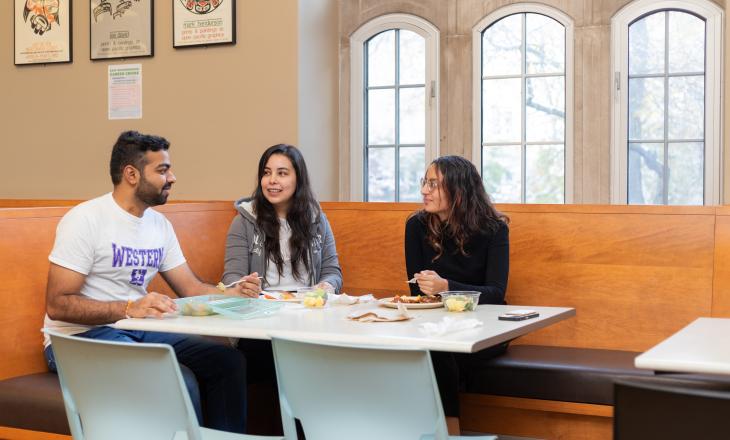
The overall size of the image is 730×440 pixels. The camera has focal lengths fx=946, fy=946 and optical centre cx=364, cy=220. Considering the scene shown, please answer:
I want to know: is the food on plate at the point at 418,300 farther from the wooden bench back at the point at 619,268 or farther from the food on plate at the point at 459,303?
the wooden bench back at the point at 619,268

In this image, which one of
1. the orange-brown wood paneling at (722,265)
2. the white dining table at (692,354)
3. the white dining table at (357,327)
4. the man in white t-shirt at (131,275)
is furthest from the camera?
the orange-brown wood paneling at (722,265)

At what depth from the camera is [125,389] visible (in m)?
2.38

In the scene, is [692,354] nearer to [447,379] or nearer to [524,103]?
[447,379]

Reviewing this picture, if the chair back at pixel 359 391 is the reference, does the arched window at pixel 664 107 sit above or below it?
above

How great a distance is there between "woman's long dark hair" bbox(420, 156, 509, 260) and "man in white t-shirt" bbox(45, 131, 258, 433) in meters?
0.91

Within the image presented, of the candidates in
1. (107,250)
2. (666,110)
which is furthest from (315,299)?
(666,110)

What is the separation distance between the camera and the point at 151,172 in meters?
3.49

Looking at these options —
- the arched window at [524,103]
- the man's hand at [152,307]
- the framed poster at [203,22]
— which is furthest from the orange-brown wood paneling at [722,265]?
the framed poster at [203,22]

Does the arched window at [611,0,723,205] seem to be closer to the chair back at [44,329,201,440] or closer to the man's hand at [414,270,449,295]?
the man's hand at [414,270,449,295]

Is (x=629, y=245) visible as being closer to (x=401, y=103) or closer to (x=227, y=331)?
(x=227, y=331)

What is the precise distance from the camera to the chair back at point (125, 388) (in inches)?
90.6

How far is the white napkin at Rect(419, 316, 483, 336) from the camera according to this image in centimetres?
254

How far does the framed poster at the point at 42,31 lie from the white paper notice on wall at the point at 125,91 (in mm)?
394

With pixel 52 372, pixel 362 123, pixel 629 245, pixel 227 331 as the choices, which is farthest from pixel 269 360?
pixel 362 123
